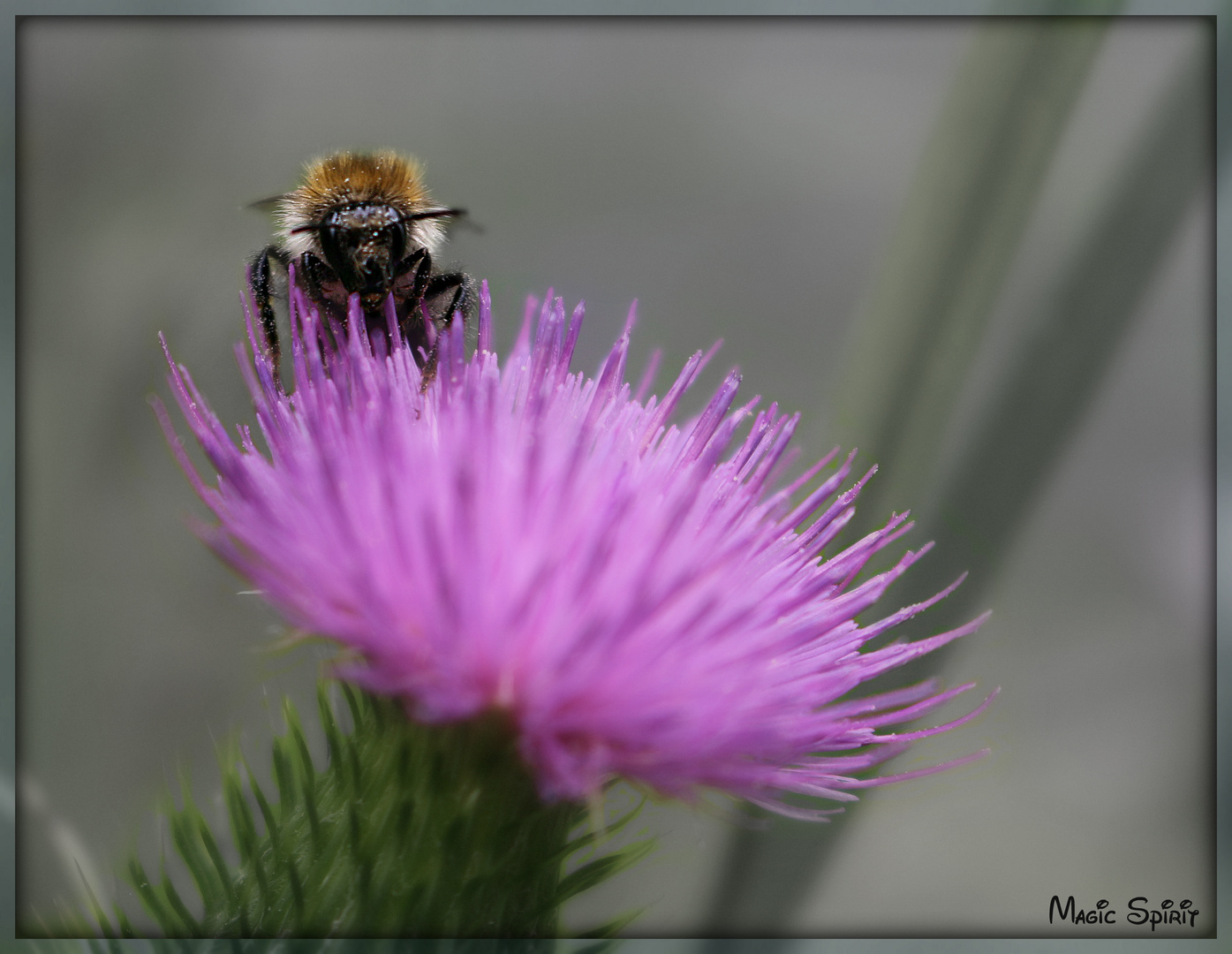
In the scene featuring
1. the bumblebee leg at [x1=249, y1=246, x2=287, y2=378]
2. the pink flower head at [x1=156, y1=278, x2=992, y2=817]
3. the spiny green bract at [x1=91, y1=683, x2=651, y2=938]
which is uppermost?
the bumblebee leg at [x1=249, y1=246, x2=287, y2=378]

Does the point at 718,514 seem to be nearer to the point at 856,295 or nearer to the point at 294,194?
the point at 294,194

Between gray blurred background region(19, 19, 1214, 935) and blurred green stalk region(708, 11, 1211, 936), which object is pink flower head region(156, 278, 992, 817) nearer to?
blurred green stalk region(708, 11, 1211, 936)

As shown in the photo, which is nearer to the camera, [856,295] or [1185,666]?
[1185,666]

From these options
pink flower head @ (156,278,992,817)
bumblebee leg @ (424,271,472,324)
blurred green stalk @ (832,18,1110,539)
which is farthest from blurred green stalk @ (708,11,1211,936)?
bumblebee leg @ (424,271,472,324)

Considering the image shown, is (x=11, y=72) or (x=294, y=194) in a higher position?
(x=11, y=72)

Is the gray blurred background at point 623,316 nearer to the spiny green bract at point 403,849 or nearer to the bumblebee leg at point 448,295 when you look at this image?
the bumblebee leg at point 448,295

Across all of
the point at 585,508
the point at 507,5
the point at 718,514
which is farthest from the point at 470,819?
the point at 507,5

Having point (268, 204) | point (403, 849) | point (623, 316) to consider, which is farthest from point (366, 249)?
point (623, 316)

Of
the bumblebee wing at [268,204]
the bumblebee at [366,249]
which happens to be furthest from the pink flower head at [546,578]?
the bumblebee wing at [268,204]
